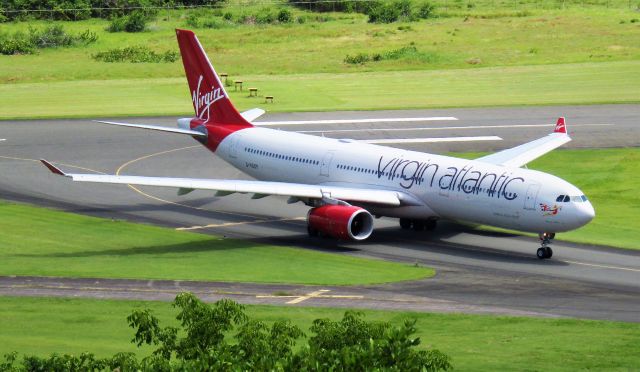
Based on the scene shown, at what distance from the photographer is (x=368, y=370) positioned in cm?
2444

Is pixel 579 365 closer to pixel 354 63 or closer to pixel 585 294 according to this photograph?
pixel 585 294

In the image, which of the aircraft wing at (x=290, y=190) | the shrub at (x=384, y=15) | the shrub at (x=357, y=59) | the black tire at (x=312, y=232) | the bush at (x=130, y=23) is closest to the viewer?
the aircraft wing at (x=290, y=190)

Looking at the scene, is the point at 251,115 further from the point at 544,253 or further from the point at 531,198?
the point at 544,253

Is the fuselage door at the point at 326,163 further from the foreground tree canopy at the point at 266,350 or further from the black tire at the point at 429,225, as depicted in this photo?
the foreground tree canopy at the point at 266,350

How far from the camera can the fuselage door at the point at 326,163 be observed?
66.5m

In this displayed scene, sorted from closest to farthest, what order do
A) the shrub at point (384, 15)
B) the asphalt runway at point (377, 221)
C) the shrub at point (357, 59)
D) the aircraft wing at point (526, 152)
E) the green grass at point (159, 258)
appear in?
1. the asphalt runway at point (377, 221)
2. the green grass at point (159, 258)
3. the aircraft wing at point (526, 152)
4. the shrub at point (357, 59)
5. the shrub at point (384, 15)

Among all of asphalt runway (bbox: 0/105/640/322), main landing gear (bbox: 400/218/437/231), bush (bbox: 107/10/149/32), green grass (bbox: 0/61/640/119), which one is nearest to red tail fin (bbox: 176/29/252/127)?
asphalt runway (bbox: 0/105/640/322)

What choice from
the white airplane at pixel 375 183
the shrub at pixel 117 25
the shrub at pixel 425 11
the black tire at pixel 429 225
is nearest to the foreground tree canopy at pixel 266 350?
the white airplane at pixel 375 183

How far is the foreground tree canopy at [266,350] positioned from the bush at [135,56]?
390 feet

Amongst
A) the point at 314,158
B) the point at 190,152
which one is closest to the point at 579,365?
the point at 314,158

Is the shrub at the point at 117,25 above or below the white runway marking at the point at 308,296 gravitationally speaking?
above

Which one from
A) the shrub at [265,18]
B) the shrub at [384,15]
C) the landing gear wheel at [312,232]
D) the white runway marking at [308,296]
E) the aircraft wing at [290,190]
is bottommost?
the white runway marking at [308,296]

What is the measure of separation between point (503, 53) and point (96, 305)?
342 ft

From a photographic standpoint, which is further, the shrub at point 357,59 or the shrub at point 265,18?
the shrub at point 265,18
